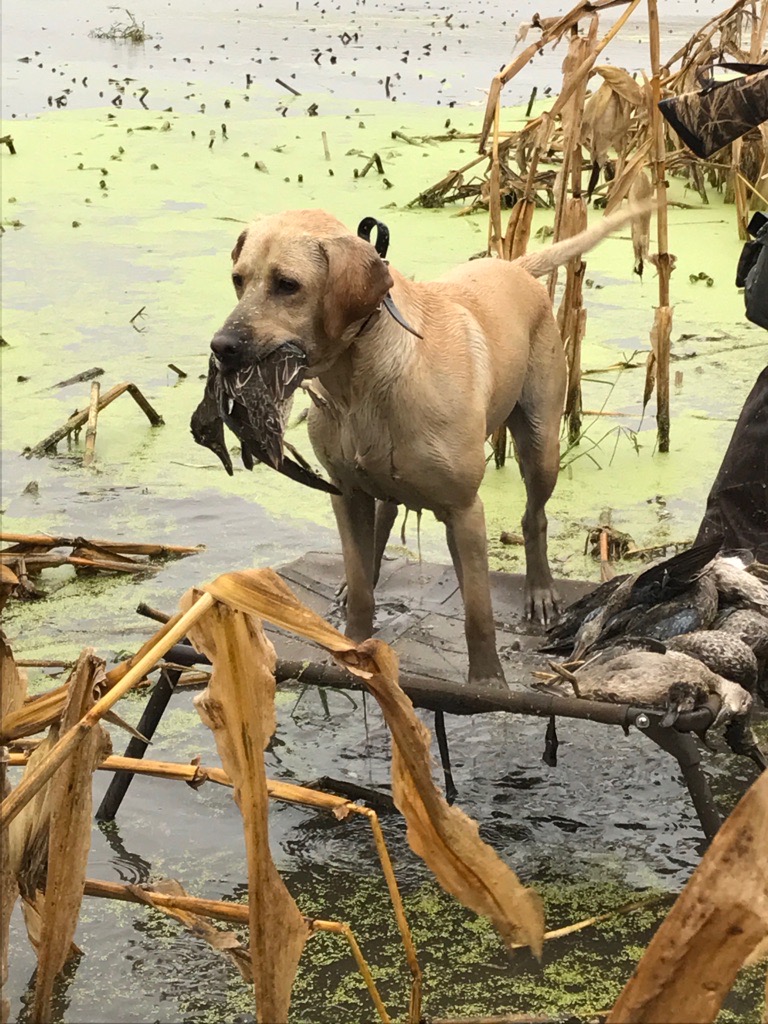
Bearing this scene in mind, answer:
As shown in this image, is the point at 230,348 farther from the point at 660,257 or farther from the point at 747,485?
the point at 660,257

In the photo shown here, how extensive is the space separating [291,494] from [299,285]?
2.67 meters

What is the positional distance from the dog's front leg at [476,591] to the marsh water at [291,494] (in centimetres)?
34

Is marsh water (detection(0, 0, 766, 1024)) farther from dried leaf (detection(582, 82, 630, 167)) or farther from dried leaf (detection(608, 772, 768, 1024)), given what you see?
dried leaf (detection(582, 82, 630, 167))

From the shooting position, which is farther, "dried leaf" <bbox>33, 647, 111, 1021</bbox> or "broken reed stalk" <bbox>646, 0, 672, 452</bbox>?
"broken reed stalk" <bbox>646, 0, 672, 452</bbox>

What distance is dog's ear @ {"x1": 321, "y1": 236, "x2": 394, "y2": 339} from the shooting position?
3.20 meters

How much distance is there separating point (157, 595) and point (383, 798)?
158cm

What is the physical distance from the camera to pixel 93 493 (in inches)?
224

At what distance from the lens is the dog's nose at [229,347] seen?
10.1 feet

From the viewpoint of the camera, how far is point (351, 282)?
3.22 meters

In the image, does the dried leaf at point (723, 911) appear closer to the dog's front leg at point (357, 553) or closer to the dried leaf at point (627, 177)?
the dog's front leg at point (357, 553)

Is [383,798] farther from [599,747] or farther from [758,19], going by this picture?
[758,19]

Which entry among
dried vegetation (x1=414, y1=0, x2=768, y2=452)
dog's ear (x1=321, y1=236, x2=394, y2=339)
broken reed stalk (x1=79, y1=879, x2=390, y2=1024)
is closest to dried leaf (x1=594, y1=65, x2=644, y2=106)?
dried vegetation (x1=414, y1=0, x2=768, y2=452)

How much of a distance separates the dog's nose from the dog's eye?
167mm

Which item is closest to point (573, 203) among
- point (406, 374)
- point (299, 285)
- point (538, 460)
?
point (538, 460)
